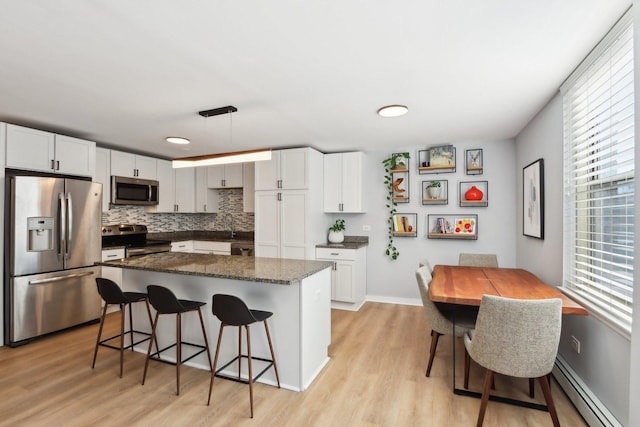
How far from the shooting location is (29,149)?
3346 millimetres

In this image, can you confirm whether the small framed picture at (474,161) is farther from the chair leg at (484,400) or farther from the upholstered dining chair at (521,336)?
the chair leg at (484,400)

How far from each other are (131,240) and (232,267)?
2.95 metres

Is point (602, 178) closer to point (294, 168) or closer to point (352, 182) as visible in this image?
point (352, 182)

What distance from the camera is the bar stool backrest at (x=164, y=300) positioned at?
2357 millimetres

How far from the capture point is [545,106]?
9.58ft

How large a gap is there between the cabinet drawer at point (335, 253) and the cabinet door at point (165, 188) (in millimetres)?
2685

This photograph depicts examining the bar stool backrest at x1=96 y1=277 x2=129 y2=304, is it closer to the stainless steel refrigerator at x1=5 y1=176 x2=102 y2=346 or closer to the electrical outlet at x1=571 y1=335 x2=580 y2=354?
the stainless steel refrigerator at x1=5 y1=176 x2=102 y2=346

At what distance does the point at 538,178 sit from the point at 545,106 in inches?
Answer: 25.8

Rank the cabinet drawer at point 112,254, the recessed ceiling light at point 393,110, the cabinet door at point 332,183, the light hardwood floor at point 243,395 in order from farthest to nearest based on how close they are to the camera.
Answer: the cabinet door at point 332,183, the cabinet drawer at point 112,254, the recessed ceiling light at point 393,110, the light hardwood floor at point 243,395

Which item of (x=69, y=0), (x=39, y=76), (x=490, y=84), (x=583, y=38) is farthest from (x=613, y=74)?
(x=39, y=76)

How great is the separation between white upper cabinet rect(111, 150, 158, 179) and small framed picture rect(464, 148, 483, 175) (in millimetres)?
4718

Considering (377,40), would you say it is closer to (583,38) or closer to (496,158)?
(583,38)

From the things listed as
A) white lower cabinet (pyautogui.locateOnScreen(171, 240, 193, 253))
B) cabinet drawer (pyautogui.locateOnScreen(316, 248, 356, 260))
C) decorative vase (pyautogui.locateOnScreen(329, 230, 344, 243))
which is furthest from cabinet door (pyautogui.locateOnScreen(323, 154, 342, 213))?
white lower cabinet (pyautogui.locateOnScreen(171, 240, 193, 253))

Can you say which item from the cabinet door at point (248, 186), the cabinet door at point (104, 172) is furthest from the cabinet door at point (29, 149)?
the cabinet door at point (248, 186)
